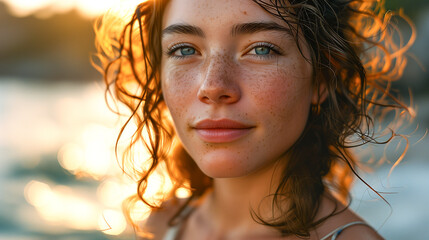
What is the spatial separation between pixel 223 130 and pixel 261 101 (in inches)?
5.3

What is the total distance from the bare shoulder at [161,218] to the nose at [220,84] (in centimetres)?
75

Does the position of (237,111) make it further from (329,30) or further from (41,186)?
(41,186)

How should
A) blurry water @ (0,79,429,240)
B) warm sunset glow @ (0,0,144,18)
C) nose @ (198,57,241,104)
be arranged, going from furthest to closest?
warm sunset glow @ (0,0,144,18) → blurry water @ (0,79,429,240) → nose @ (198,57,241,104)

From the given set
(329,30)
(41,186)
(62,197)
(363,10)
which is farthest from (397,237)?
(41,186)

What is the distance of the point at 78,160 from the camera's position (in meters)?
6.12

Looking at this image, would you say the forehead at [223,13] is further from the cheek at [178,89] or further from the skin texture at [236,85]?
the cheek at [178,89]

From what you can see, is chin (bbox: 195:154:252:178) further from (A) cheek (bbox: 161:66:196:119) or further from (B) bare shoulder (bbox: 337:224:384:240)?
(B) bare shoulder (bbox: 337:224:384:240)

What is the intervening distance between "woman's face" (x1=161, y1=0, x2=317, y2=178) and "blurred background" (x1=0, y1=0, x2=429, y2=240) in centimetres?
51

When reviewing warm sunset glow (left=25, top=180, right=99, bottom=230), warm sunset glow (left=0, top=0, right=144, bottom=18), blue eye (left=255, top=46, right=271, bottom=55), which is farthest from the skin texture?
warm sunset glow (left=0, top=0, right=144, bottom=18)

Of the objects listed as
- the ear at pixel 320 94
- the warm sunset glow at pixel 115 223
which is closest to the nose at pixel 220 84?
the ear at pixel 320 94

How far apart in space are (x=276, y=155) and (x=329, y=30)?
1.32ft

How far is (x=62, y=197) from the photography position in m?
6.07

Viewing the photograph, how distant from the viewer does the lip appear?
1273 millimetres

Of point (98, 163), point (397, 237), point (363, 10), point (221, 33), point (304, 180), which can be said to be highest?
point (363, 10)
